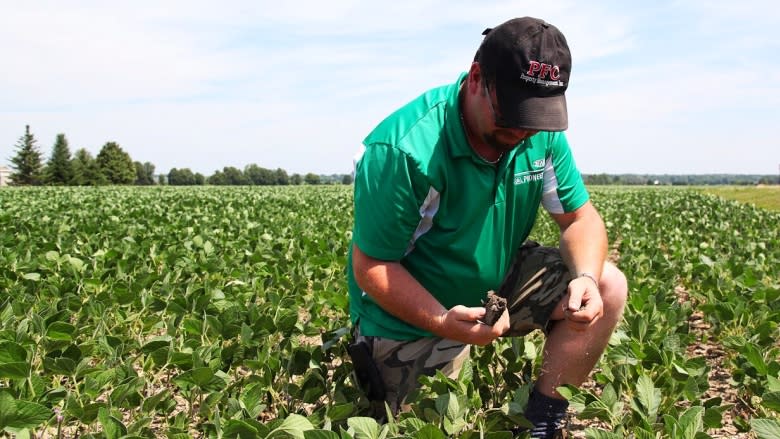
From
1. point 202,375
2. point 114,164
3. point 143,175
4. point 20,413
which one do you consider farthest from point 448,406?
point 143,175

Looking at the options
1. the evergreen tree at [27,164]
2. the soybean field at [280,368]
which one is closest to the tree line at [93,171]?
the evergreen tree at [27,164]

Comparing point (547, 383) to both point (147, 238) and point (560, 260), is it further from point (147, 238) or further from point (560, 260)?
point (147, 238)

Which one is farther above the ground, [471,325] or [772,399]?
[471,325]

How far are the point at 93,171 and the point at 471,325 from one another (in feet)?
261

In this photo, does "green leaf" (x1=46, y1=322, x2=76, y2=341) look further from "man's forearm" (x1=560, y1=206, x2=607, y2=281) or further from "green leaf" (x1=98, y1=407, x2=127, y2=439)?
"man's forearm" (x1=560, y1=206, x2=607, y2=281)

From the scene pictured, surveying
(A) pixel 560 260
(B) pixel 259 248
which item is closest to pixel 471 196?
(A) pixel 560 260

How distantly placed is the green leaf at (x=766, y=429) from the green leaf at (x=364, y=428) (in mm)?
1120

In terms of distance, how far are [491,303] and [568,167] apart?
2.94 feet

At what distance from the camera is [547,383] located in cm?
279

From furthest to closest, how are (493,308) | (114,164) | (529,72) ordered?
1. (114,164)
2. (493,308)
3. (529,72)

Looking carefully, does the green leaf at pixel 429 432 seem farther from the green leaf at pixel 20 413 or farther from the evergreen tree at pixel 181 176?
the evergreen tree at pixel 181 176

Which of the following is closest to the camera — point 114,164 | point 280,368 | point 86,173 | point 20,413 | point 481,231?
point 20,413

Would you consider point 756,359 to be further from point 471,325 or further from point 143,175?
point 143,175

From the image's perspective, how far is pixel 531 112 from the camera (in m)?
2.22
